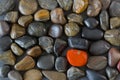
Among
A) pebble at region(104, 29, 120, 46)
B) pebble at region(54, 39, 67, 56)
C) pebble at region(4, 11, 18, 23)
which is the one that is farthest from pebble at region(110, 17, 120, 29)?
pebble at region(4, 11, 18, 23)

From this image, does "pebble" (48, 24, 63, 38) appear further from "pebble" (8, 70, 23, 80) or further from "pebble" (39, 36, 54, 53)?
"pebble" (8, 70, 23, 80)

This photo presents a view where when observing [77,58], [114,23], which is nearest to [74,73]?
[77,58]

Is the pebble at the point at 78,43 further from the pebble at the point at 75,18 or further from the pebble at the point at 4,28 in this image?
the pebble at the point at 4,28

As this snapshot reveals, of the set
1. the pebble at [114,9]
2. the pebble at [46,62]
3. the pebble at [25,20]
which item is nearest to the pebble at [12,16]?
the pebble at [25,20]

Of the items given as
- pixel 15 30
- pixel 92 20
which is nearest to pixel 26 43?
pixel 15 30

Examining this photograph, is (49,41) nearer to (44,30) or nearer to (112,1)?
(44,30)

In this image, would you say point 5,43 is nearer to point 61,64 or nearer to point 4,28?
point 4,28
